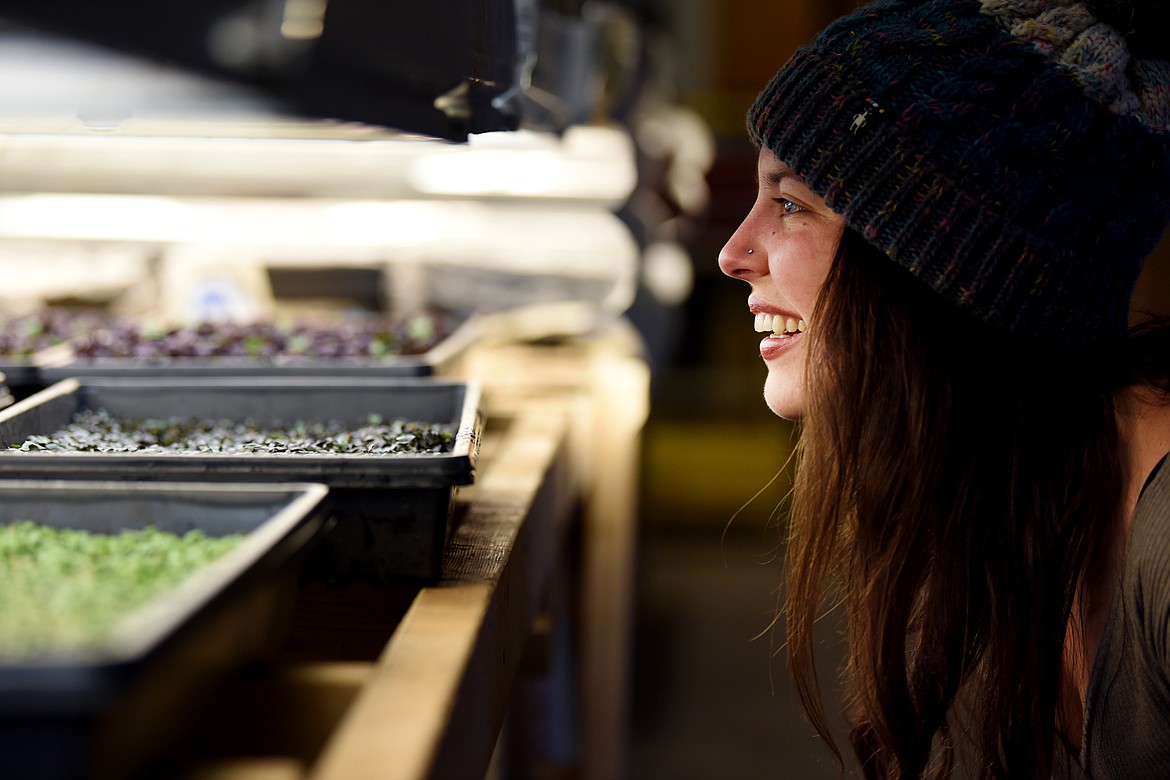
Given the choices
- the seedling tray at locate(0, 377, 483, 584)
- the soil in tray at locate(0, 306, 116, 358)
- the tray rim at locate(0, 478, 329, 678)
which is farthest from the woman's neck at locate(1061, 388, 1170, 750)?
the soil in tray at locate(0, 306, 116, 358)

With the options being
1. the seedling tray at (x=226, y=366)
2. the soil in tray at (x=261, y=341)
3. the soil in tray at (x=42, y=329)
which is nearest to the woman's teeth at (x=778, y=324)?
the seedling tray at (x=226, y=366)

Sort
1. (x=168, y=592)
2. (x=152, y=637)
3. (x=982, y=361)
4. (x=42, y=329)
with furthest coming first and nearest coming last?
(x=42, y=329) → (x=982, y=361) → (x=168, y=592) → (x=152, y=637)

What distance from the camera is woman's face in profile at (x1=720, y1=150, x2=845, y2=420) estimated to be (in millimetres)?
1189

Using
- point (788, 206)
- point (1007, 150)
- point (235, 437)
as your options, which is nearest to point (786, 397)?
point (788, 206)

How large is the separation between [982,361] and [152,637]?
849 mm

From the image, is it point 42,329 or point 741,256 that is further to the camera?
point 42,329

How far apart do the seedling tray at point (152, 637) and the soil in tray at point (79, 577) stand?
0.01 meters

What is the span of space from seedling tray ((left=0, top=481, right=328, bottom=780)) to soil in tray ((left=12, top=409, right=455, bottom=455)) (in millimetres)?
189

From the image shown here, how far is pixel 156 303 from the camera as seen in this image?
8.61 feet

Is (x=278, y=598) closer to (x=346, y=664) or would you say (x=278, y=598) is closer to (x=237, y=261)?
(x=346, y=664)

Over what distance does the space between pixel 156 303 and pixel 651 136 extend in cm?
167

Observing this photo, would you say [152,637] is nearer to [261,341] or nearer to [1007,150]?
[1007,150]

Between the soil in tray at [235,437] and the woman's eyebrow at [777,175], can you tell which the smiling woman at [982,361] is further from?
the soil in tray at [235,437]

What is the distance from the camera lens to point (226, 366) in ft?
5.46
